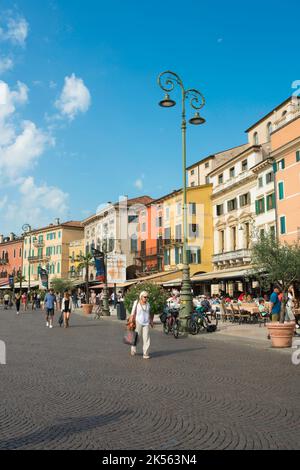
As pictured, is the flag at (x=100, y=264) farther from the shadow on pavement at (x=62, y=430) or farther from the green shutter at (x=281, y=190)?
the shadow on pavement at (x=62, y=430)

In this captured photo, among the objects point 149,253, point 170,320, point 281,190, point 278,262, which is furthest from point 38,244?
point 278,262

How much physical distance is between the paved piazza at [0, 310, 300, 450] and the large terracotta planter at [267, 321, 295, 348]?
873mm

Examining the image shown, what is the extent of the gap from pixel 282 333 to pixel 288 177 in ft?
70.9

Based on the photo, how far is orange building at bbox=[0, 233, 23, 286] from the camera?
8975 cm

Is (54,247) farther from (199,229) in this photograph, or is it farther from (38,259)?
(199,229)

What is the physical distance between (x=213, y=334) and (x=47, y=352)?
698cm

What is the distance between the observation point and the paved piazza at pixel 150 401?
4664 mm

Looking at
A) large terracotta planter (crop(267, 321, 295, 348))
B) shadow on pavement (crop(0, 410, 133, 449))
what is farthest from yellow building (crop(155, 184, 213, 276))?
shadow on pavement (crop(0, 410, 133, 449))

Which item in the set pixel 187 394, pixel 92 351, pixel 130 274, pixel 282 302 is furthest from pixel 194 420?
pixel 130 274

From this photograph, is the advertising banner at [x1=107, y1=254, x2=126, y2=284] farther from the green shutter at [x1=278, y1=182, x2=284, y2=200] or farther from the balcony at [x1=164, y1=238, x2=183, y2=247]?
the balcony at [x1=164, y1=238, x2=183, y2=247]

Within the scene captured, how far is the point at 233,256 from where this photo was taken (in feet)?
129

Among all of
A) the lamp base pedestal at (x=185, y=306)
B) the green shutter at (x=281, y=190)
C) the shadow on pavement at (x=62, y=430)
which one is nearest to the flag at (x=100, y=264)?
the green shutter at (x=281, y=190)

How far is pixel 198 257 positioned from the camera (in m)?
46.6
